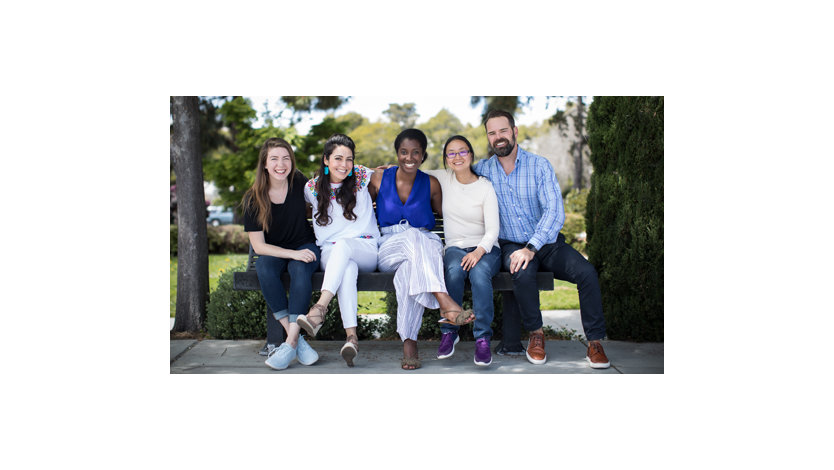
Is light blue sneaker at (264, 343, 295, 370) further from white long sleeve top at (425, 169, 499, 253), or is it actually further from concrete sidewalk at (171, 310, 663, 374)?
white long sleeve top at (425, 169, 499, 253)

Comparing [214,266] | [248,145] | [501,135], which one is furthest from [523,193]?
[248,145]

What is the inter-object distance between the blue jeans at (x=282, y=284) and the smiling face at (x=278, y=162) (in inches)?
22.2

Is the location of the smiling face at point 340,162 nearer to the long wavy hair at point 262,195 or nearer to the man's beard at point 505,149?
the long wavy hair at point 262,195

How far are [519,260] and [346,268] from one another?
1.12m

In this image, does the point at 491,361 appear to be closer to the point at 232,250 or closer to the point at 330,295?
the point at 330,295

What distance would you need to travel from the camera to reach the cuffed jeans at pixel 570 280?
4.19m

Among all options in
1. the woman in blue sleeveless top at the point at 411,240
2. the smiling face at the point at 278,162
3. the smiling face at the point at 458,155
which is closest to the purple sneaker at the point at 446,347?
the woman in blue sleeveless top at the point at 411,240

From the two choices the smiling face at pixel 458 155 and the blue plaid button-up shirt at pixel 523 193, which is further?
the blue plaid button-up shirt at pixel 523 193

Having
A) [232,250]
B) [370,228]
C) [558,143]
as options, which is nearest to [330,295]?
[370,228]

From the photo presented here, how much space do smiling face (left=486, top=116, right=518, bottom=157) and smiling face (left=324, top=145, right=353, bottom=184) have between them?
3.22 feet

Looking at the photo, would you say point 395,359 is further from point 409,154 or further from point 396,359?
point 409,154

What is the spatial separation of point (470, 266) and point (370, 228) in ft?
2.52

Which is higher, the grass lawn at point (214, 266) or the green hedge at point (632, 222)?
the green hedge at point (632, 222)

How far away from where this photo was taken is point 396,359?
178 inches
